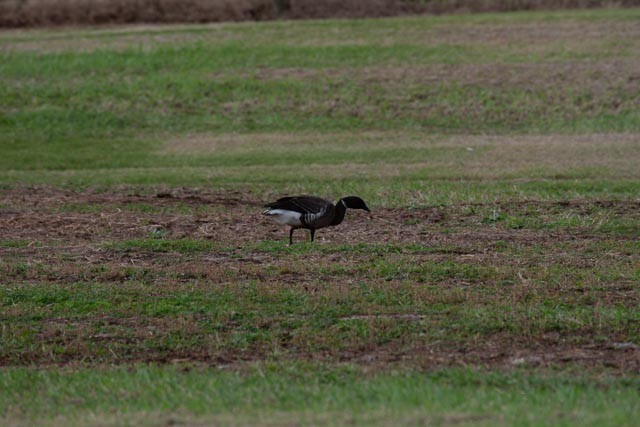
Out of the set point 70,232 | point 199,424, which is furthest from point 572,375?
point 70,232

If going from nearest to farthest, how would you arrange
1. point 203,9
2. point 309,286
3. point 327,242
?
point 309,286 → point 327,242 → point 203,9

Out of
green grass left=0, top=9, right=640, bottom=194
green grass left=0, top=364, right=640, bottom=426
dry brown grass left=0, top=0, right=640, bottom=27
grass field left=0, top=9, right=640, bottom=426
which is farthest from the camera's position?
dry brown grass left=0, top=0, right=640, bottom=27

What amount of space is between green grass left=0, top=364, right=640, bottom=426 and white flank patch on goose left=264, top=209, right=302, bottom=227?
4492 millimetres

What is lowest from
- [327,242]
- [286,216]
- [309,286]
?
[327,242]

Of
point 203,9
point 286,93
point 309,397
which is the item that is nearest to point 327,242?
point 309,397

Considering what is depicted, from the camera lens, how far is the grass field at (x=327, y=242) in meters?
7.73

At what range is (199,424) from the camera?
6.59 m

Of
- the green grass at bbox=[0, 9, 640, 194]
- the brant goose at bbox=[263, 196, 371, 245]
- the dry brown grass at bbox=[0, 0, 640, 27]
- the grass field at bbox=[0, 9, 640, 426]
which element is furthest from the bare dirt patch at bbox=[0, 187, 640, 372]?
the dry brown grass at bbox=[0, 0, 640, 27]

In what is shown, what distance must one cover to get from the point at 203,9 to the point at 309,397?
38818 mm

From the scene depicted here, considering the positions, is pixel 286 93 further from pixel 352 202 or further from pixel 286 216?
pixel 286 216

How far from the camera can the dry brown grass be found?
44219mm

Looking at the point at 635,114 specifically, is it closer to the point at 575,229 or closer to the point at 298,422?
the point at 575,229

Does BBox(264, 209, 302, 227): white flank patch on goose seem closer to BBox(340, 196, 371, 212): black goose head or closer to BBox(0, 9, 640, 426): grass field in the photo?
BBox(0, 9, 640, 426): grass field

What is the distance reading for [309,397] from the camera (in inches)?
292
